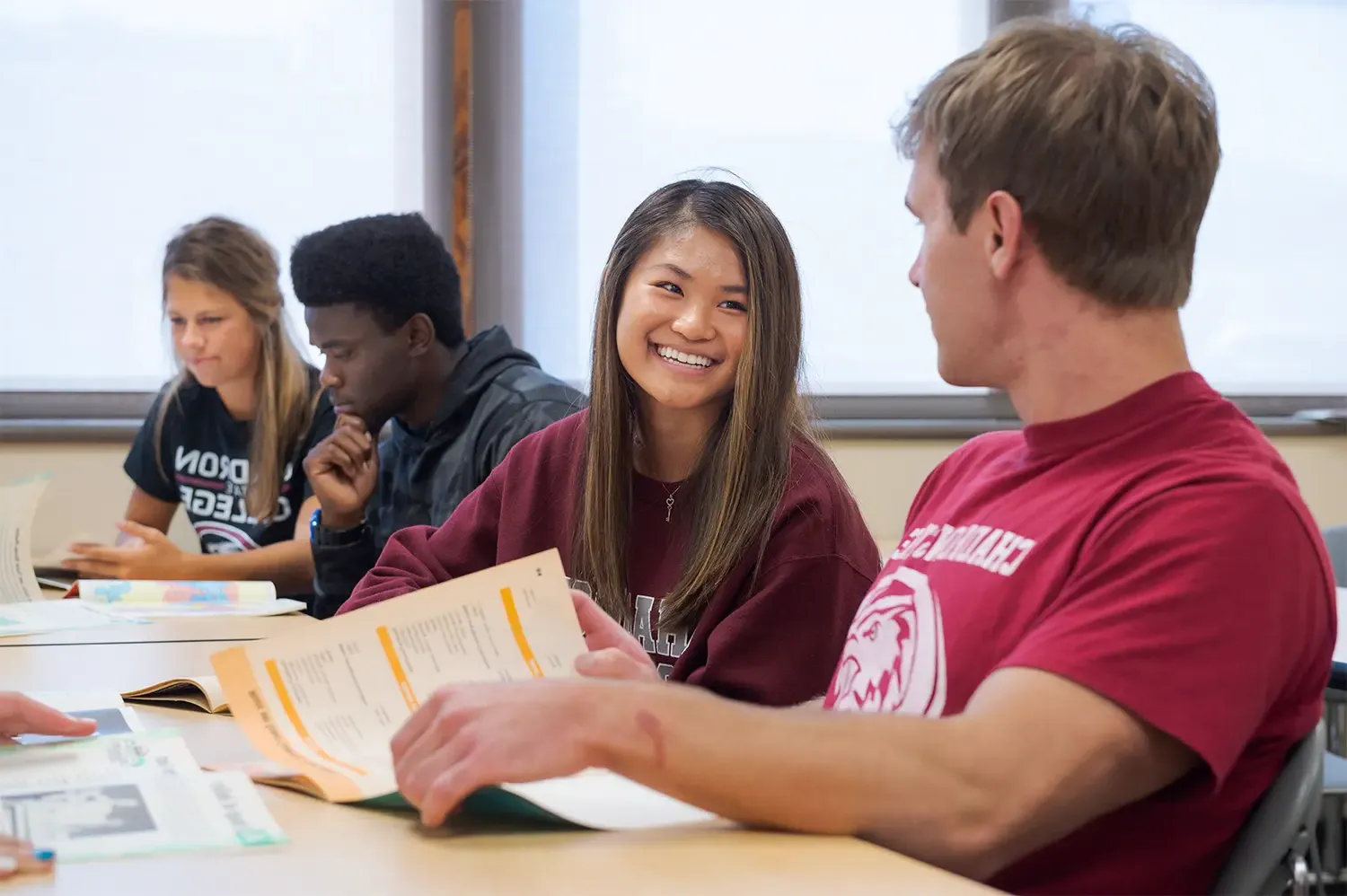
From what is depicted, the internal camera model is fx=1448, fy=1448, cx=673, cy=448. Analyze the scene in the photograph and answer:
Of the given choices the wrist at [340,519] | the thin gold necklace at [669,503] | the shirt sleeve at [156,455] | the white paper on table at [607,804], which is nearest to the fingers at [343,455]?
the wrist at [340,519]

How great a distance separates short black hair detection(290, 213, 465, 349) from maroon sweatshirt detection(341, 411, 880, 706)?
71cm

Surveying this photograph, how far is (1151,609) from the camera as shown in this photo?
86 cm

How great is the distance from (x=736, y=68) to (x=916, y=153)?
8.83ft

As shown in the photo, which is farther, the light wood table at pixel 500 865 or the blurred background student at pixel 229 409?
the blurred background student at pixel 229 409

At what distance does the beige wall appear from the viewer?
131 inches

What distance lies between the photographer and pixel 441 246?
2623 mm

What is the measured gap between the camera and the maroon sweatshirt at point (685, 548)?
1571 millimetres

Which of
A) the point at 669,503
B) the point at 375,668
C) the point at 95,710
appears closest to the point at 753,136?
the point at 669,503

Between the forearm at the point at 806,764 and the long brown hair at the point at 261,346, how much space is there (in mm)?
2170

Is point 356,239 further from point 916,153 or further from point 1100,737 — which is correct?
point 1100,737

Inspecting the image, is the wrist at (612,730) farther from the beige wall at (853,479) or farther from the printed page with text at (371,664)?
the beige wall at (853,479)

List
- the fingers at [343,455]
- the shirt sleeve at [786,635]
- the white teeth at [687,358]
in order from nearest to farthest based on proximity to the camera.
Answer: the shirt sleeve at [786,635] < the white teeth at [687,358] < the fingers at [343,455]

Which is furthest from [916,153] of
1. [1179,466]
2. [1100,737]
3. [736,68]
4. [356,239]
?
[736,68]

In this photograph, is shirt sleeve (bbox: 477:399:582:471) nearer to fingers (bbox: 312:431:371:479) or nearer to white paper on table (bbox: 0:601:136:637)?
fingers (bbox: 312:431:371:479)
